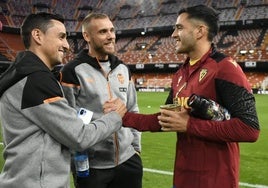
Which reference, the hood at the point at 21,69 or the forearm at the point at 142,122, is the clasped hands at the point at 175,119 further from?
the hood at the point at 21,69

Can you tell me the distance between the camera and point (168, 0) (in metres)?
50.8

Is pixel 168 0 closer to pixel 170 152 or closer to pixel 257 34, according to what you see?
pixel 257 34

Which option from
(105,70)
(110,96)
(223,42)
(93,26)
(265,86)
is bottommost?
(265,86)

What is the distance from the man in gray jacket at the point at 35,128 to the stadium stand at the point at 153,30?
36287 millimetres

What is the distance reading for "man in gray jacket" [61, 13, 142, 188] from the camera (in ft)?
11.4

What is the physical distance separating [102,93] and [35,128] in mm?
1203

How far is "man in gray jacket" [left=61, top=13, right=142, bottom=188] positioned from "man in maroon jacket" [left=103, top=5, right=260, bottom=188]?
0.67 meters

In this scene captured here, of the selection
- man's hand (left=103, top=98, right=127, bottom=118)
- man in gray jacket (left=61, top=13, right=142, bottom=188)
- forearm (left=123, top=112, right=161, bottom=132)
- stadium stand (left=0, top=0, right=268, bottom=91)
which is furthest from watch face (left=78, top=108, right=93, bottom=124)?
stadium stand (left=0, top=0, right=268, bottom=91)

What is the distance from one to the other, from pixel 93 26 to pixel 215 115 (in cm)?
180

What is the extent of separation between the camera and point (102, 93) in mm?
3525

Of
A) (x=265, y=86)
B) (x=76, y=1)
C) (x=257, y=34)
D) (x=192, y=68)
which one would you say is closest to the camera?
(x=192, y=68)

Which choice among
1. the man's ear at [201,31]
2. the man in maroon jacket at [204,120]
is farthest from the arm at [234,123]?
the man's ear at [201,31]

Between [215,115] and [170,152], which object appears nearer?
[215,115]

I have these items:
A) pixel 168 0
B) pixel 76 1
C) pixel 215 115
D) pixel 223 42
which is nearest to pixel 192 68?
pixel 215 115
